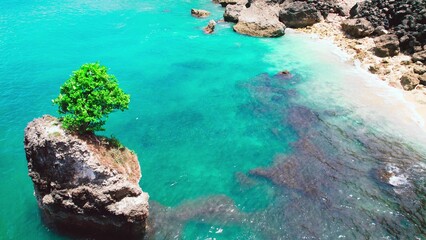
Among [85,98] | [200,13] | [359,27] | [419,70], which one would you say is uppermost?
[85,98]

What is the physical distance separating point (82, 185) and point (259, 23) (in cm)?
3751

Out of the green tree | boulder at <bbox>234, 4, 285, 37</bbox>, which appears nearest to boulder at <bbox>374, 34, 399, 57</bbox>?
boulder at <bbox>234, 4, 285, 37</bbox>

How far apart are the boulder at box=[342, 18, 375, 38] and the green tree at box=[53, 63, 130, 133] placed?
35.9 meters

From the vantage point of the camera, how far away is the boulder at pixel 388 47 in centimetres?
3844

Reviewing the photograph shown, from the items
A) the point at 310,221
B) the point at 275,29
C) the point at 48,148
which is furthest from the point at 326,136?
the point at 275,29

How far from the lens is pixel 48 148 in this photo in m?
17.1

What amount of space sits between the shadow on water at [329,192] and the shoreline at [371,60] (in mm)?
6122

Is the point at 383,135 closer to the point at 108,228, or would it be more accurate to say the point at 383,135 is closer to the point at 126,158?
the point at 126,158

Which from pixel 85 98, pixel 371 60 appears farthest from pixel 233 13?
pixel 85 98

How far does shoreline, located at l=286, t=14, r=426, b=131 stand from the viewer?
3110 centimetres

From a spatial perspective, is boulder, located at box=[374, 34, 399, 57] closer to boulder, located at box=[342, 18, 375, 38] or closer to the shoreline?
the shoreline

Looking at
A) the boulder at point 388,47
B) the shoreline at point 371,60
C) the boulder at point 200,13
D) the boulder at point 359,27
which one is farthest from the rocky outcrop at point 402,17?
the boulder at point 200,13

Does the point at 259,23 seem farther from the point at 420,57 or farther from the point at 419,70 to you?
the point at 419,70

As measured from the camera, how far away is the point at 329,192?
22.1 m
